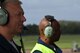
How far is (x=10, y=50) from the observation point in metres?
3.40

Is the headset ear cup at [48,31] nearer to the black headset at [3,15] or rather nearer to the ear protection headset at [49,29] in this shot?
the ear protection headset at [49,29]

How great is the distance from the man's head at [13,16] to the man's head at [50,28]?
1911mm

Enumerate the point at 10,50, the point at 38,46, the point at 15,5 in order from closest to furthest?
1. the point at 10,50
2. the point at 15,5
3. the point at 38,46

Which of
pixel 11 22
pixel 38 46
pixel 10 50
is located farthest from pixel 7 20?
pixel 38 46

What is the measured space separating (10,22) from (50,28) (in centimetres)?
209

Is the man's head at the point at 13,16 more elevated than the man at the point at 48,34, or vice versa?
the man's head at the point at 13,16

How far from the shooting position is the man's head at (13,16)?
354cm

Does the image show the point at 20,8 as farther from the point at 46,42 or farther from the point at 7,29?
the point at 46,42

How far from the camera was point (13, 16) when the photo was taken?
358cm

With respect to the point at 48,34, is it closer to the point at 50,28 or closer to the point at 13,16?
the point at 50,28

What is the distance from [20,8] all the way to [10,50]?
1.49 ft

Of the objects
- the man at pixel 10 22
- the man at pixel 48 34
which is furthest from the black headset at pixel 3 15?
the man at pixel 48 34

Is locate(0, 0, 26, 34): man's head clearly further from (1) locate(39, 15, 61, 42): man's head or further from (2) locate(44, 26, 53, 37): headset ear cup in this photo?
(1) locate(39, 15, 61, 42): man's head

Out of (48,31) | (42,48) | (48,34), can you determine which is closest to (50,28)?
(48,34)
